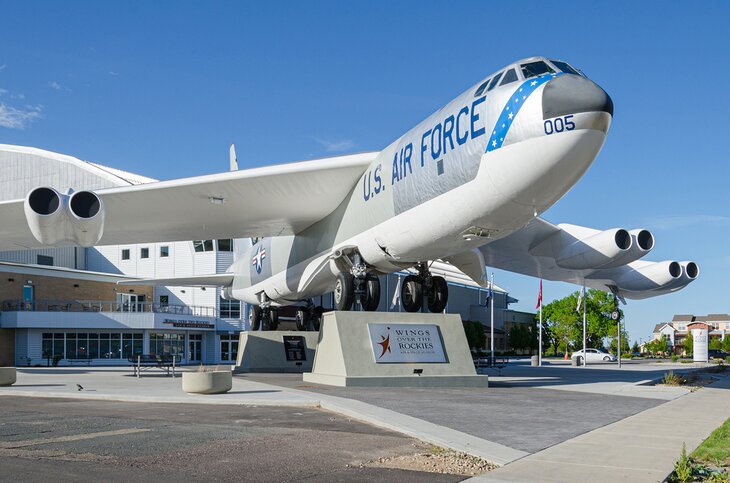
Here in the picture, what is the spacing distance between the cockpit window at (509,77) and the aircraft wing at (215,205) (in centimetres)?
570

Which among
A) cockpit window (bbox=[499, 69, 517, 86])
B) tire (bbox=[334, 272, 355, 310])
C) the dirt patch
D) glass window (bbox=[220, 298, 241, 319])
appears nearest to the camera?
the dirt patch

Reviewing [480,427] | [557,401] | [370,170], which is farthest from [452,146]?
[480,427]

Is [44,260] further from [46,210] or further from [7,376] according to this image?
[46,210]

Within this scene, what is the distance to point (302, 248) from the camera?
22562 mm

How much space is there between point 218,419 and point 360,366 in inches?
268

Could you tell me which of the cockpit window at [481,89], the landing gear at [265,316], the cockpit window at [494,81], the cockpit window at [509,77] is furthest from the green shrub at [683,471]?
the landing gear at [265,316]

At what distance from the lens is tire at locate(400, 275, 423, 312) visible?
19281 mm

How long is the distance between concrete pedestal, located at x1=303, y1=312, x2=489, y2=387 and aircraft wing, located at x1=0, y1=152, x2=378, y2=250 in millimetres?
3646

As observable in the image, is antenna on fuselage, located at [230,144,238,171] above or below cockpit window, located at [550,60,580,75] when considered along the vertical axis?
above

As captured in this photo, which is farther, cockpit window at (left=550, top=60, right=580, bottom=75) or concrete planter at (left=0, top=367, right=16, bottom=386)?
concrete planter at (left=0, top=367, right=16, bottom=386)

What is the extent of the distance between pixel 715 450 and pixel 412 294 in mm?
11893

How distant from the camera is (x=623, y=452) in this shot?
24.6 ft

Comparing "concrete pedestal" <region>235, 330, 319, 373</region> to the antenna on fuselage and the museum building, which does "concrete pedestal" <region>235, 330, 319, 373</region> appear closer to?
the antenna on fuselage

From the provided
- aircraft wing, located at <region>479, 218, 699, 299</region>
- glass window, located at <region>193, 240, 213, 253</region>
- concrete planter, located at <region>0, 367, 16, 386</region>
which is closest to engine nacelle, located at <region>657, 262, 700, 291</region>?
aircraft wing, located at <region>479, 218, 699, 299</region>
